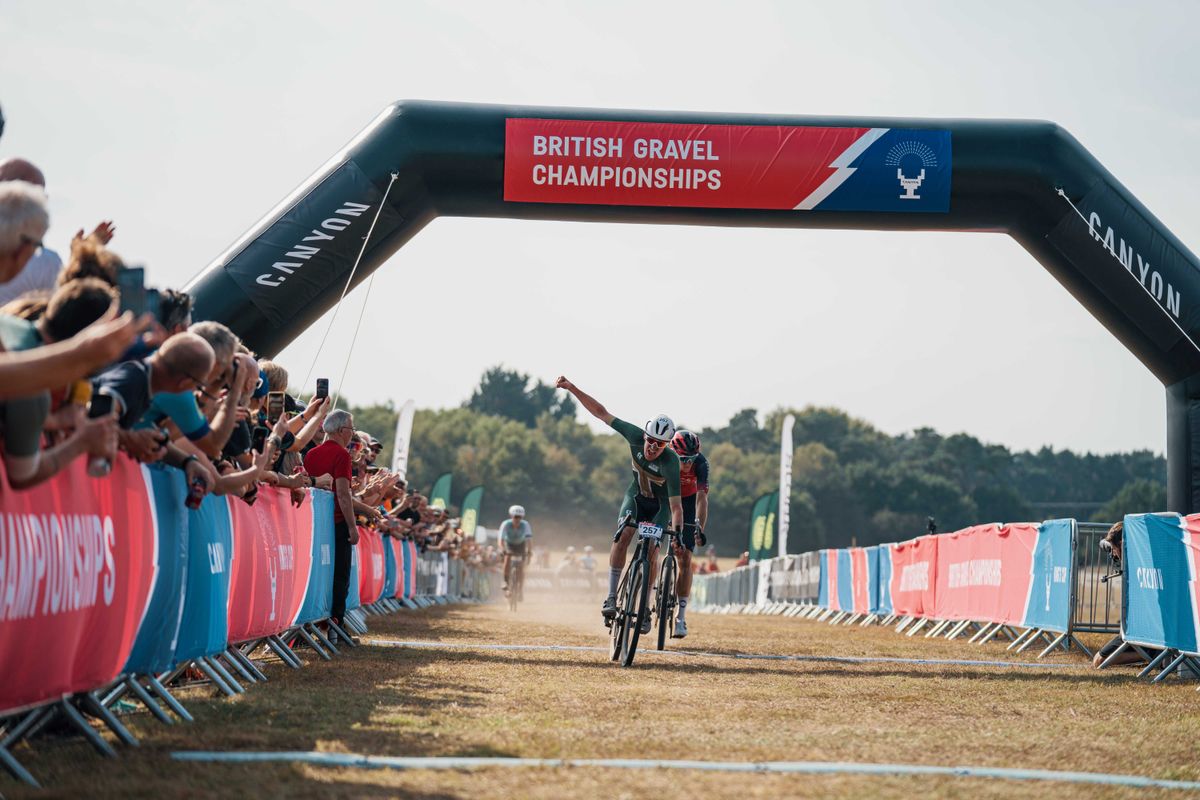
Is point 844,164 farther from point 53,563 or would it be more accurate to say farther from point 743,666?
point 53,563

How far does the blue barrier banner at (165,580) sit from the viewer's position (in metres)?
6.41

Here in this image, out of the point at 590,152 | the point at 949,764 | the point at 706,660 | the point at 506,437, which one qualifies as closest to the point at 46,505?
the point at 949,764

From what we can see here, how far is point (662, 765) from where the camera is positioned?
5.47 m

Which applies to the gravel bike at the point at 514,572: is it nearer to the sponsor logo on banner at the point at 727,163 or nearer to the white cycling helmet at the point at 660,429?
the sponsor logo on banner at the point at 727,163

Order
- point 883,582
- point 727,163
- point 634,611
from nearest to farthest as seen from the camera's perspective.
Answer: point 634,611, point 727,163, point 883,582

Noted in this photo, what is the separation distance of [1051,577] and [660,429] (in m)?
5.62

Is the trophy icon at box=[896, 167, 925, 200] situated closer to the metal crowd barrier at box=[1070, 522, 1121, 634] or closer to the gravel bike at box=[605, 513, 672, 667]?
the metal crowd barrier at box=[1070, 522, 1121, 634]

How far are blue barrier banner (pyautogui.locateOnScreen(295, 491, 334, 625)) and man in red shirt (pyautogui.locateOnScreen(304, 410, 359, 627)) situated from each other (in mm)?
94

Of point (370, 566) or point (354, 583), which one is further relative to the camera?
point (370, 566)

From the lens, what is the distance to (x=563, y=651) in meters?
12.6

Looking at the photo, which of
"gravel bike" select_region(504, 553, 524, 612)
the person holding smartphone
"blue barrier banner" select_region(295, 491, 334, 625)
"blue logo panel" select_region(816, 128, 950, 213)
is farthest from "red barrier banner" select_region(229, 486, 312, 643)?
"gravel bike" select_region(504, 553, 524, 612)

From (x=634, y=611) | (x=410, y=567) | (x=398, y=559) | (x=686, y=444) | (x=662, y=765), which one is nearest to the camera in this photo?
(x=662, y=765)

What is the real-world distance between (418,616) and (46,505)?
15285 mm

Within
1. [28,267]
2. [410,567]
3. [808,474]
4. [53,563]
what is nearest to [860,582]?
[410,567]
